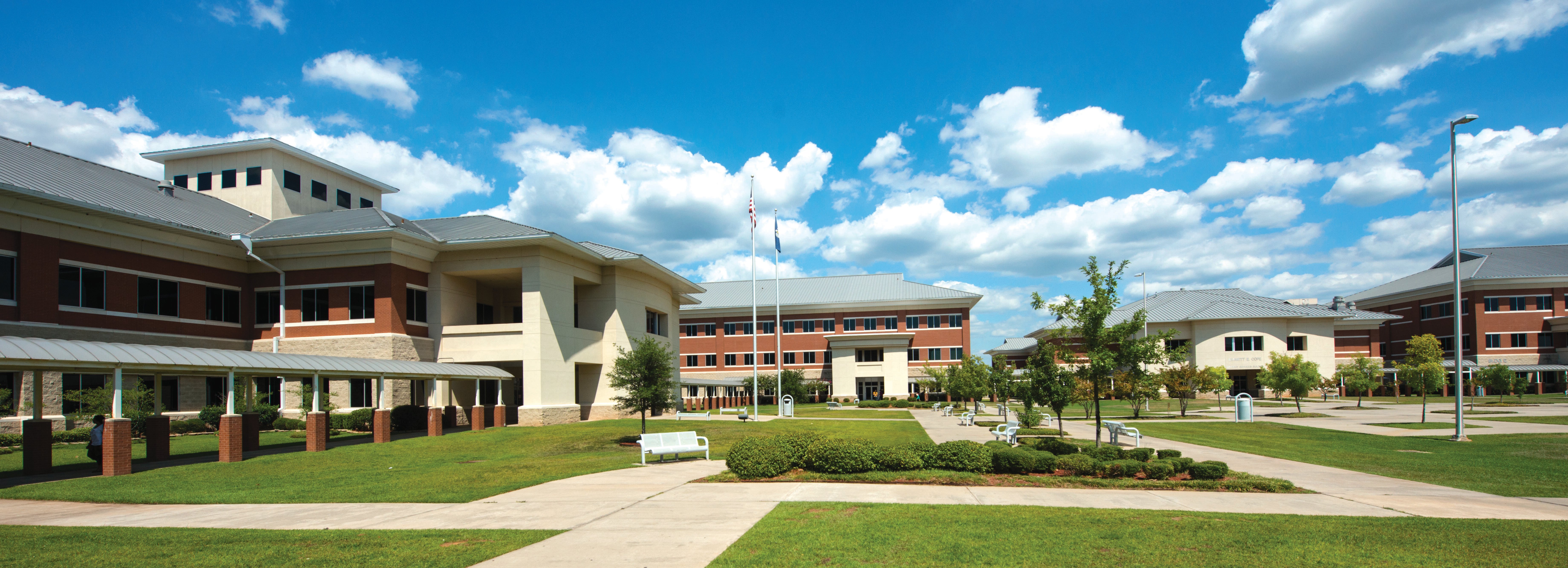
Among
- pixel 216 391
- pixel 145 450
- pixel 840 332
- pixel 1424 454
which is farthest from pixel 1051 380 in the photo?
pixel 840 332

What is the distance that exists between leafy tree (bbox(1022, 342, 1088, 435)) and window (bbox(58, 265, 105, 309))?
33.1 metres

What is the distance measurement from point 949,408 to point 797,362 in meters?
31.2

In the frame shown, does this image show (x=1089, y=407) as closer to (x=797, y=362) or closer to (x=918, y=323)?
(x=918, y=323)

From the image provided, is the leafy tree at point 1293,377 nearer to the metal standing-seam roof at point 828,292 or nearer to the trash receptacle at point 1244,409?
the trash receptacle at point 1244,409

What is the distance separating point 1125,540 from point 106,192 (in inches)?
1535

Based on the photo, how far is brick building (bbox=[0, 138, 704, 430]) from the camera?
A: 27.4m

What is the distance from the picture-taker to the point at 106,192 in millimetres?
31281

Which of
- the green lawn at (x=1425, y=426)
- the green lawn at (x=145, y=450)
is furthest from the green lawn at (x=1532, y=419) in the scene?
the green lawn at (x=145, y=450)

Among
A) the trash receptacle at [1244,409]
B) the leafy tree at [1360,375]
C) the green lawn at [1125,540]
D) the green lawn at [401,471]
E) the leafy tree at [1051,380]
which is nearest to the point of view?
the green lawn at [1125,540]

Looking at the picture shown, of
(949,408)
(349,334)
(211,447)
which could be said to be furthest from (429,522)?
(949,408)

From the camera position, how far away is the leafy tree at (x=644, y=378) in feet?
84.0

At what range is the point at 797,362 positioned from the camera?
248 feet

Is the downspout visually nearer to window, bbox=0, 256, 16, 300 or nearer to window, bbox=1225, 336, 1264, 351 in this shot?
window, bbox=0, 256, 16, 300

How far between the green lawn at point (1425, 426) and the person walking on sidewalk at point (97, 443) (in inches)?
1587
